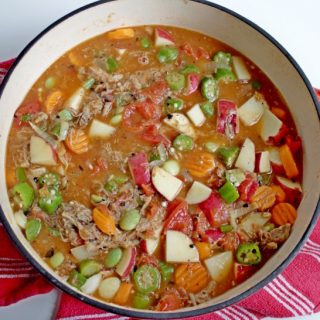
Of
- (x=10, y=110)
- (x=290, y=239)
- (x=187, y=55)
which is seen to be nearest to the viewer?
(x=290, y=239)

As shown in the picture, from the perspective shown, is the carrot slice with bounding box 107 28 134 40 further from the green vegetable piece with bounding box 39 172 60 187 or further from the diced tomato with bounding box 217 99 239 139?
the green vegetable piece with bounding box 39 172 60 187

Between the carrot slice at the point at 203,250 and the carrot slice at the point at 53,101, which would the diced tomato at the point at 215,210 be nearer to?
the carrot slice at the point at 203,250

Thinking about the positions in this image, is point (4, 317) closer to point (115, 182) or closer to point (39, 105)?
point (115, 182)

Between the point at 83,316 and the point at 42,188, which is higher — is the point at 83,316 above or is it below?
below

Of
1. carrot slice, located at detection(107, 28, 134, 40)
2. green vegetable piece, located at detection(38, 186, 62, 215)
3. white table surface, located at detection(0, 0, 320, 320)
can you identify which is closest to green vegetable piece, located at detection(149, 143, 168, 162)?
green vegetable piece, located at detection(38, 186, 62, 215)

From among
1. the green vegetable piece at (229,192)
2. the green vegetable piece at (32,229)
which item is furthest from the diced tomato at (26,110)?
the green vegetable piece at (229,192)

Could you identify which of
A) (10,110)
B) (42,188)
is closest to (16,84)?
(10,110)

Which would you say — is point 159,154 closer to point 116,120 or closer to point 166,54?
point 116,120
